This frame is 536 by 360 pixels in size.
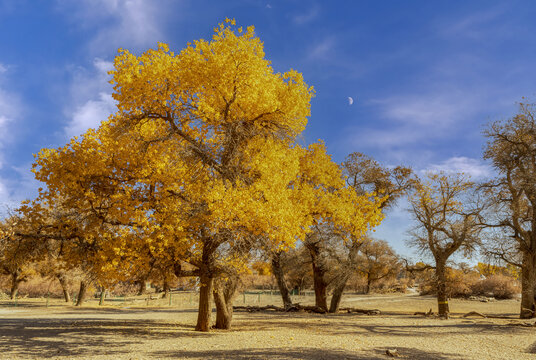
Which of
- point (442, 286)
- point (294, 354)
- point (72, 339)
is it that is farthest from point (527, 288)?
point (72, 339)

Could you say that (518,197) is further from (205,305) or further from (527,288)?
(205,305)

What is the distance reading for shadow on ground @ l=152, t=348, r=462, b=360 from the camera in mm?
8726

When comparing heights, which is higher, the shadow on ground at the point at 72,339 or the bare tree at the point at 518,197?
the bare tree at the point at 518,197

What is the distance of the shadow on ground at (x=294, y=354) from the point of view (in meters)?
8.73

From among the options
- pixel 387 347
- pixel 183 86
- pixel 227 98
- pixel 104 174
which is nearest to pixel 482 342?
pixel 387 347

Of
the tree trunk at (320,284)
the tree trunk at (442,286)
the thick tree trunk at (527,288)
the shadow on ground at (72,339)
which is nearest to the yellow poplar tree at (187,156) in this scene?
the shadow on ground at (72,339)

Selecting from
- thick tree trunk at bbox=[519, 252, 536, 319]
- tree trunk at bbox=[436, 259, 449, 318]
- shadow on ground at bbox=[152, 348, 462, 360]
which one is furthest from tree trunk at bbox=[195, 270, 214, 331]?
thick tree trunk at bbox=[519, 252, 536, 319]

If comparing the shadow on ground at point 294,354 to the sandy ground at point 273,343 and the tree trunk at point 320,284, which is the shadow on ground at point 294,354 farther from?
the tree trunk at point 320,284

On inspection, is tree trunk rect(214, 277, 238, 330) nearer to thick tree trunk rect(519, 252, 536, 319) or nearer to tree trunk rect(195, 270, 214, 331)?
tree trunk rect(195, 270, 214, 331)

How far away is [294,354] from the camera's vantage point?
8.94 metres

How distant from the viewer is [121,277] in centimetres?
1185

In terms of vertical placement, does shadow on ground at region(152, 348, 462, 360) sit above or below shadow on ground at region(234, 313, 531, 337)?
above

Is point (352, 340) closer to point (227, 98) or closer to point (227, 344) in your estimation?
point (227, 344)

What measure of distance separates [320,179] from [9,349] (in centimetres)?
1290
